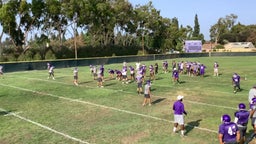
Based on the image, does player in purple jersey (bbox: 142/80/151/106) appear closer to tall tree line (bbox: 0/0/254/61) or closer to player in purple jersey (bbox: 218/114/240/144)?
player in purple jersey (bbox: 218/114/240/144)

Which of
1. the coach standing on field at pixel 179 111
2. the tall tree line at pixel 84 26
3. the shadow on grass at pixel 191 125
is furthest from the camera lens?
the tall tree line at pixel 84 26

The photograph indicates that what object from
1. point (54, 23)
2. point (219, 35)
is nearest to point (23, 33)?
point (54, 23)

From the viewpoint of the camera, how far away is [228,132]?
31.6 ft

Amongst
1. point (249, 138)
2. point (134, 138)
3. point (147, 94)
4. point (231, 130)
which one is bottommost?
point (134, 138)

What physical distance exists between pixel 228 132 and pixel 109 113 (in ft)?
31.4

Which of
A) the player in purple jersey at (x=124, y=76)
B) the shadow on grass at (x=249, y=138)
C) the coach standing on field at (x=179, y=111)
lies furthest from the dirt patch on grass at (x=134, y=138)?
the player in purple jersey at (x=124, y=76)

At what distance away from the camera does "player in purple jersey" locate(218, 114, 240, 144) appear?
9602mm

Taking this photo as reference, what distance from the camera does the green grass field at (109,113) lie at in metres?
14.0

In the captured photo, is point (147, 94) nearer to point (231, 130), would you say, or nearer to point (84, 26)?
point (231, 130)

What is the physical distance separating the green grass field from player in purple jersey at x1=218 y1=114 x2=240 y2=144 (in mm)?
3069

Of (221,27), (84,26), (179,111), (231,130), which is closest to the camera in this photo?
(231,130)

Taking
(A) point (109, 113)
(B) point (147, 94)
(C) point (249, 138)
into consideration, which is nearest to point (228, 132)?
(C) point (249, 138)

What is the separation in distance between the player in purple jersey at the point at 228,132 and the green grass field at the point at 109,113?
10.1 ft

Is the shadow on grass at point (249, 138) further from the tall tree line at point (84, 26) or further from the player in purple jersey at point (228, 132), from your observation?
the tall tree line at point (84, 26)
